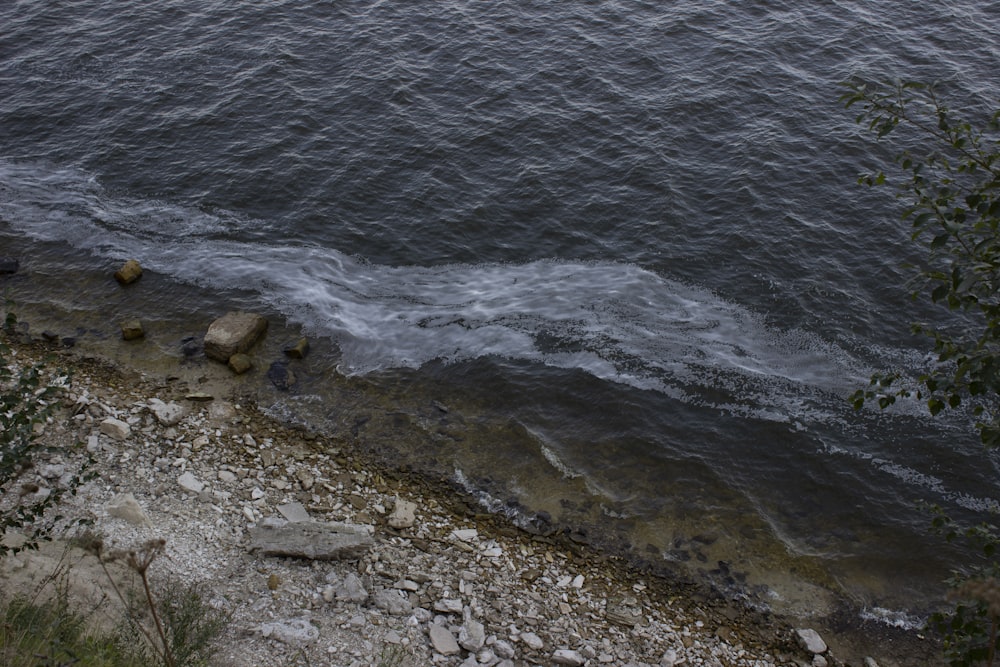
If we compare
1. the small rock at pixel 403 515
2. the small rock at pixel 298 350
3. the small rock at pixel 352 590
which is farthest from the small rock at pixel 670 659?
the small rock at pixel 298 350

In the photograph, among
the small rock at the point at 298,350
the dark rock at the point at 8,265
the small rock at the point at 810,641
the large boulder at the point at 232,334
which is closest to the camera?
the small rock at the point at 810,641

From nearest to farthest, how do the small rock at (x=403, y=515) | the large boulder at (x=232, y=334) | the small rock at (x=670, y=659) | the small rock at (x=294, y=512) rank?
the small rock at (x=670, y=659) → the small rock at (x=294, y=512) → the small rock at (x=403, y=515) → the large boulder at (x=232, y=334)

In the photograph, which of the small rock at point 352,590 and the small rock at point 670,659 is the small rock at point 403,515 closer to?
the small rock at point 352,590

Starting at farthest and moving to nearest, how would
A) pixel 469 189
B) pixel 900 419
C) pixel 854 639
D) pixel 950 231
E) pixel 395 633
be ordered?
1. pixel 469 189
2. pixel 900 419
3. pixel 854 639
4. pixel 395 633
5. pixel 950 231

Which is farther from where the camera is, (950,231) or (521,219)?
(521,219)

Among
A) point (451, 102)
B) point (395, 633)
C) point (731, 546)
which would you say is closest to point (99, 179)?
point (451, 102)

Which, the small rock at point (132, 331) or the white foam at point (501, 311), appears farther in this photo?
A: the small rock at point (132, 331)

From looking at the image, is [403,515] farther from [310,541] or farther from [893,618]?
[893,618]

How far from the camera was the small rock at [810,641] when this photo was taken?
14031 millimetres

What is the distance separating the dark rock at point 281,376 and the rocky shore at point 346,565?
71.6 inches

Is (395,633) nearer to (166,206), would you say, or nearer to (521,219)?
(521,219)

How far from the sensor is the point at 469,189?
26688 mm

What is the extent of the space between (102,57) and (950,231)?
36.0 meters

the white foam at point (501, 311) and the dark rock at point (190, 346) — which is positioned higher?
the white foam at point (501, 311)
